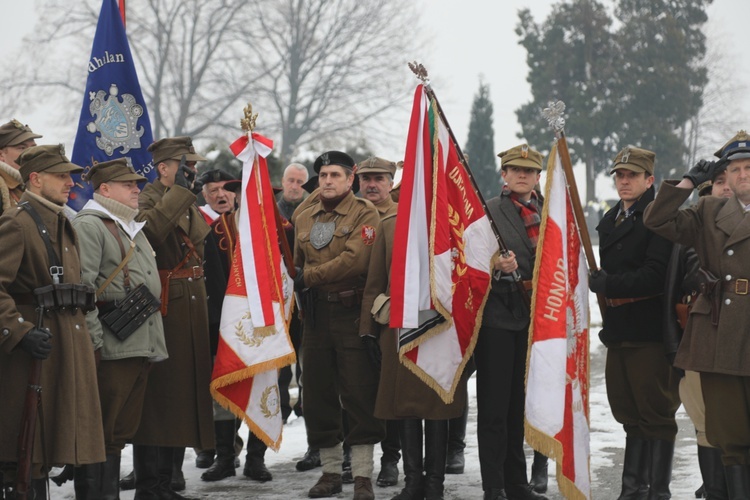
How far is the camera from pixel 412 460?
727cm

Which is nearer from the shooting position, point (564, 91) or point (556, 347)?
point (556, 347)

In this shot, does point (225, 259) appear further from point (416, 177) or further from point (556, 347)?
point (556, 347)

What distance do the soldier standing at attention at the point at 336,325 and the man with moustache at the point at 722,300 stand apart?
2.29 meters

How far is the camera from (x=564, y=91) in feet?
164

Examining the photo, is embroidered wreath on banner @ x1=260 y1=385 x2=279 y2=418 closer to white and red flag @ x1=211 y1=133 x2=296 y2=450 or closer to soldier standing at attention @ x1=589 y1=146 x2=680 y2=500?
white and red flag @ x1=211 y1=133 x2=296 y2=450

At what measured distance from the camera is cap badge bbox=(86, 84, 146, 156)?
329 inches

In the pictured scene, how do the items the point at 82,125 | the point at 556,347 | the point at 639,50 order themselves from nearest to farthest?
the point at 556,347 → the point at 82,125 → the point at 639,50

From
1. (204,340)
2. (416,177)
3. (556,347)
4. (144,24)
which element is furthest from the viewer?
(144,24)

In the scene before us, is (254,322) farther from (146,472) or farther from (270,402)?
(146,472)

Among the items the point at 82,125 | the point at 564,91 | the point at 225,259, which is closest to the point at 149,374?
the point at 225,259

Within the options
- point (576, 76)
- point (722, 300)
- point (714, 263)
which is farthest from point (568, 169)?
point (576, 76)

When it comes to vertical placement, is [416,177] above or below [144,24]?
below

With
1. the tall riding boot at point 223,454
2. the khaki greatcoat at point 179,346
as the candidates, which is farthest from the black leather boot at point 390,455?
the khaki greatcoat at point 179,346

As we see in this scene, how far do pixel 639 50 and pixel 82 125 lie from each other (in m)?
44.5
